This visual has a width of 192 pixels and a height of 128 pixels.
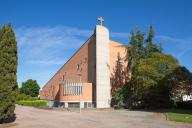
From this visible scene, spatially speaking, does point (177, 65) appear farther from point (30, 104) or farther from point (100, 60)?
point (30, 104)

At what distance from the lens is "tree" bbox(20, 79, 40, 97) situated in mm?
113000

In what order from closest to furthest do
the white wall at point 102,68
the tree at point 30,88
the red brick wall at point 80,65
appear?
the white wall at point 102,68
the red brick wall at point 80,65
the tree at point 30,88

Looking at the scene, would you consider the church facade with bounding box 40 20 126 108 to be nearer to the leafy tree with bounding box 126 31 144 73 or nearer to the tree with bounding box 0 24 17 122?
the leafy tree with bounding box 126 31 144 73

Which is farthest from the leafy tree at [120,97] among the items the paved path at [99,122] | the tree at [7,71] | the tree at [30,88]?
the tree at [30,88]

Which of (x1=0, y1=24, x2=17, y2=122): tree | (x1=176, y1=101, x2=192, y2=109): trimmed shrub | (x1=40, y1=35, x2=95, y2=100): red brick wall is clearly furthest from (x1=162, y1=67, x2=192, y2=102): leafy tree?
(x1=0, y1=24, x2=17, y2=122): tree

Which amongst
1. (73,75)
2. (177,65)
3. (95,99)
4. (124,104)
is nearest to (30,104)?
(73,75)

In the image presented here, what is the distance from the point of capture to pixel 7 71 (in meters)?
29.2

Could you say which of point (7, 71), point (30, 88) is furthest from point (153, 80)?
point (30, 88)

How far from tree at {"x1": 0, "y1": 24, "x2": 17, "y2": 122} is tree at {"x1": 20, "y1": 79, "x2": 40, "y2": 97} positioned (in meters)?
84.8

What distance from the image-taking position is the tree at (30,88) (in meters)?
113

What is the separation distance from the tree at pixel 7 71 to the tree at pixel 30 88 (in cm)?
8480

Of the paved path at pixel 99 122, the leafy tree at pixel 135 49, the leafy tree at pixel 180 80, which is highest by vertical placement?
the leafy tree at pixel 135 49

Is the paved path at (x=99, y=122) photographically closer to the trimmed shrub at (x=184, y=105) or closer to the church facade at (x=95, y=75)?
the trimmed shrub at (x=184, y=105)

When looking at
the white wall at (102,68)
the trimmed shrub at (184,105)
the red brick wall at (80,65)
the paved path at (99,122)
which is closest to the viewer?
the paved path at (99,122)
